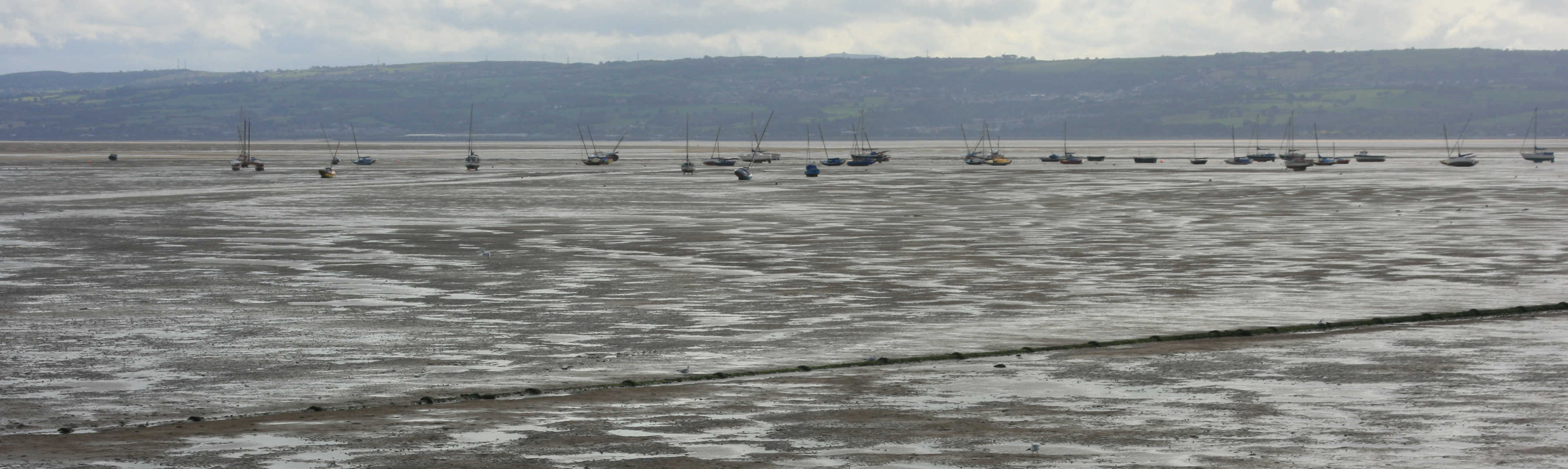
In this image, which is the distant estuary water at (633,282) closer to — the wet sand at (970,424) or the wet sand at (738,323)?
the wet sand at (738,323)

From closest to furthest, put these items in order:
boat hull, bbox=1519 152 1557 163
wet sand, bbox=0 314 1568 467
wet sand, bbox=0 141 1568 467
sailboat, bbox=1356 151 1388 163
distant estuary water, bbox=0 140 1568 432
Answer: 1. wet sand, bbox=0 314 1568 467
2. wet sand, bbox=0 141 1568 467
3. distant estuary water, bbox=0 140 1568 432
4. boat hull, bbox=1519 152 1557 163
5. sailboat, bbox=1356 151 1388 163

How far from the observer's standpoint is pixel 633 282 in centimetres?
3316

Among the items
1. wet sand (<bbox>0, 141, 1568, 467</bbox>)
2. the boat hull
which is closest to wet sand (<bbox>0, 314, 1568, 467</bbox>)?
wet sand (<bbox>0, 141, 1568, 467</bbox>)

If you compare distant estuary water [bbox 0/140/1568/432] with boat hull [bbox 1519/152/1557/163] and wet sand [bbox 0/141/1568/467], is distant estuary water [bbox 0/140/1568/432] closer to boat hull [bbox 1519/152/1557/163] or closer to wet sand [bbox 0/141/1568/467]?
wet sand [bbox 0/141/1568/467]

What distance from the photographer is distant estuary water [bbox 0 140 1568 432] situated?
2070 cm

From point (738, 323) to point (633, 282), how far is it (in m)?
7.77

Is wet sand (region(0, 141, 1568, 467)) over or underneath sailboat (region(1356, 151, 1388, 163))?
underneath

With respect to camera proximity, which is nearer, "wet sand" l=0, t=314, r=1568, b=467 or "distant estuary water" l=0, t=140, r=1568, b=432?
"wet sand" l=0, t=314, r=1568, b=467

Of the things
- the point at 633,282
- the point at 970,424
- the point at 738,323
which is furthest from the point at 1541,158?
the point at 970,424

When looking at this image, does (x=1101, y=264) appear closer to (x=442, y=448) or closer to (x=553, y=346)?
(x=553, y=346)

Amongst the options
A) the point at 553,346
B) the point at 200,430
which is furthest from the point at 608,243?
the point at 200,430

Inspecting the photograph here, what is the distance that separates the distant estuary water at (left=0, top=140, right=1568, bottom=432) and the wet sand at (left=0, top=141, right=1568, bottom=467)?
0.14 meters

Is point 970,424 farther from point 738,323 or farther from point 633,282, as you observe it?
point 633,282

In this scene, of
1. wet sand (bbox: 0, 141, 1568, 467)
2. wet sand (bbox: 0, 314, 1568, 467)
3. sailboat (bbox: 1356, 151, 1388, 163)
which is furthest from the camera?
sailboat (bbox: 1356, 151, 1388, 163)
